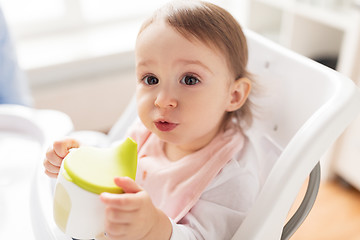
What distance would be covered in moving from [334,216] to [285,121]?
0.88m

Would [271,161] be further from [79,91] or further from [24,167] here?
[79,91]

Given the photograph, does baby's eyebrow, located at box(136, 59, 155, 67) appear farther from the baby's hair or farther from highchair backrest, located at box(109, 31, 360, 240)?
highchair backrest, located at box(109, 31, 360, 240)

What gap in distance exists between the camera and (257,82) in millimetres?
709

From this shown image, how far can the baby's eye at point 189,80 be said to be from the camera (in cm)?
57


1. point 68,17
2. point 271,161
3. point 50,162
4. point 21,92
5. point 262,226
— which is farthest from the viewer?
point 68,17

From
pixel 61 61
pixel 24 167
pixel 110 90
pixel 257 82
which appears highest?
pixel 257 82

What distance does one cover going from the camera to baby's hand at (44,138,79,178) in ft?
1.88

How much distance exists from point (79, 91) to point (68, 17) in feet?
1.37

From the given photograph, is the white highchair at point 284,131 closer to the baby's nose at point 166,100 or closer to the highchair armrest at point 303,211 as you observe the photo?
the highchair armrest at point 303,211

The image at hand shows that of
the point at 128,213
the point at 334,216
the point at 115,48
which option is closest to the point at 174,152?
the point at 128,213

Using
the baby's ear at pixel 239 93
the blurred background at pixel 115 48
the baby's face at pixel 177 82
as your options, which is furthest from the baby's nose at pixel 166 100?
the blurred background at pixel 115 48

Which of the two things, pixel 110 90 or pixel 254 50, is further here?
pixel 110 90

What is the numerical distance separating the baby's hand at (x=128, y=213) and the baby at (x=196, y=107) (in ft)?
0.18

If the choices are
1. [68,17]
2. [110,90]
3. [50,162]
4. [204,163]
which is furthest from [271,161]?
[68,17]
